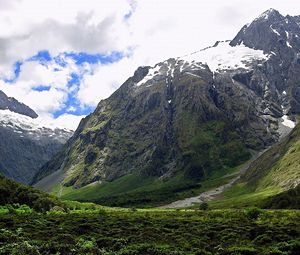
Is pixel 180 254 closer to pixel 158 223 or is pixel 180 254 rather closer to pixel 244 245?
pixel 244 245

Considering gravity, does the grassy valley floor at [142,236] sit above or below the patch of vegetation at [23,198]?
below

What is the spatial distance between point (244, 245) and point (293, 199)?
143m

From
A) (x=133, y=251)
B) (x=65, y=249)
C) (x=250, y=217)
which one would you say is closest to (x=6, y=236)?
(x=65, y=249)

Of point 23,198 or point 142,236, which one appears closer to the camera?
point 142,236

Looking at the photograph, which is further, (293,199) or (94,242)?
(293,199)

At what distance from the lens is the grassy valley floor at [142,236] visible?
57.2 metres

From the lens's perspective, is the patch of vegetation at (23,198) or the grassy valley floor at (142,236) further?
the patch of vegetation at (23,198)

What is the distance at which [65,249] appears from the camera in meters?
56.5

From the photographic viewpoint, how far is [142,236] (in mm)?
67438

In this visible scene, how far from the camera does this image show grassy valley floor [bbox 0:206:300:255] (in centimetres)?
5722

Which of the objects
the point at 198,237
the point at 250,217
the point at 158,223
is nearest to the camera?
the point at 198,237

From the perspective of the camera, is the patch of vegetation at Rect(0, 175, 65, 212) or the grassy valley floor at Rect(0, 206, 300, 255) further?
the patch of vegetation at Rect(0, 175, 65, 212)

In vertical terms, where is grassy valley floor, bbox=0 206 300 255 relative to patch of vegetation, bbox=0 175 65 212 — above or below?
below

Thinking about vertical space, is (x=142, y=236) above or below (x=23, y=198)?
below
